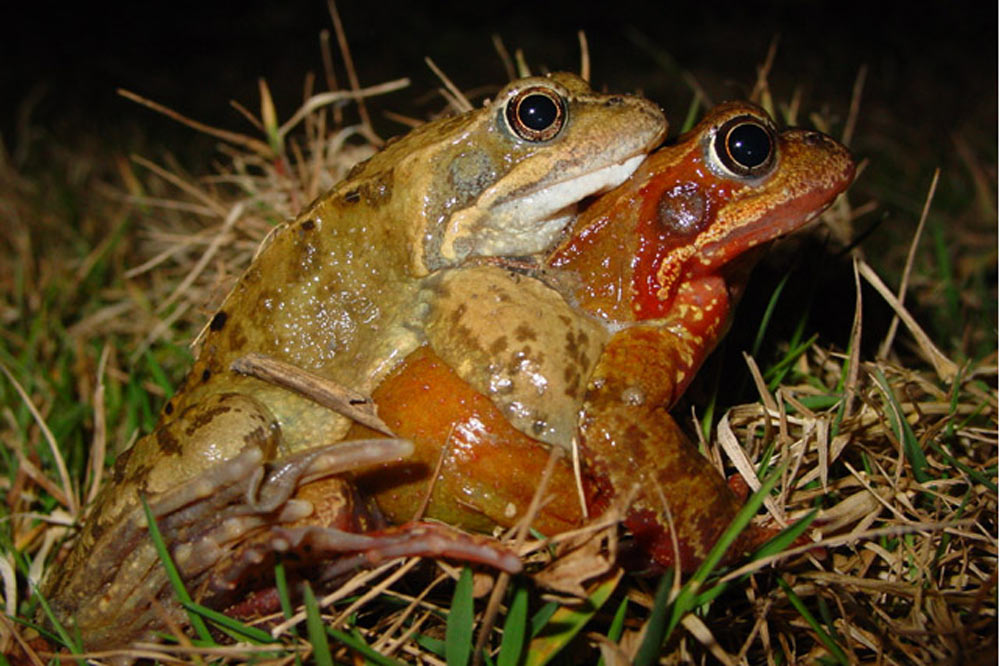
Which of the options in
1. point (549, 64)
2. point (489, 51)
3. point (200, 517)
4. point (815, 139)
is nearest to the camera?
point (200, 517)

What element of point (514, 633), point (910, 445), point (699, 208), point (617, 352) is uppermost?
point (699, 208)

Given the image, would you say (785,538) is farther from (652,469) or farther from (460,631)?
(460,631)

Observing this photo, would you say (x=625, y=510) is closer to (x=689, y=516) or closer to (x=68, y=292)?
(x=689, y=516)

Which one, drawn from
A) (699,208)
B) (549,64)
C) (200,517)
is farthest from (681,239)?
(549,64)

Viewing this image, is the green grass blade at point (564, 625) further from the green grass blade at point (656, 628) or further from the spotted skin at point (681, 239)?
the spotted skin at point (681, 239)

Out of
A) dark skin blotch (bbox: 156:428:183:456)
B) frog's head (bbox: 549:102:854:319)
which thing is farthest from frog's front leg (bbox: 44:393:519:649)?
frog's head (bbox: 549:102:854:319)

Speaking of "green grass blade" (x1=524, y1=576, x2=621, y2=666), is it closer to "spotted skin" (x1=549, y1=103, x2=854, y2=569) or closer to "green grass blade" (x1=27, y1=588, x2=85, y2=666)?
"spotted skin" (x1=549, y1=103, x2=854, y2=569)
